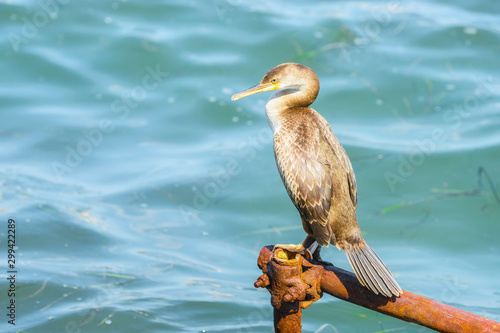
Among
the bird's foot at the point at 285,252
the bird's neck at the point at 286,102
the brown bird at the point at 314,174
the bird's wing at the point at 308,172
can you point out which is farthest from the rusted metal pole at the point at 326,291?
the bird's neck at the point at 286,102

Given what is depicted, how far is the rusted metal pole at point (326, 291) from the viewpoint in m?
2.52

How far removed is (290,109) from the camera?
11.7 ft

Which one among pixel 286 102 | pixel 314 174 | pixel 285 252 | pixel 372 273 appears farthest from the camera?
pixel 286 102

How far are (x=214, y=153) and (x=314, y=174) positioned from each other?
3649 mm

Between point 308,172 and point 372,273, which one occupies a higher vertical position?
point 308,172

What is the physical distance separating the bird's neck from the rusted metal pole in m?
0.84

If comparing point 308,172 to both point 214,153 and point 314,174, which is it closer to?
point 314,174

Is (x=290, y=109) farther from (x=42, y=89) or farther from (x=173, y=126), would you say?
(x=42, y=89)

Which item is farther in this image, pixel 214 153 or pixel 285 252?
pixel 214 153

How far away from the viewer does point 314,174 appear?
326cm

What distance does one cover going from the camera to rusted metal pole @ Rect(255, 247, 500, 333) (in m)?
2.52

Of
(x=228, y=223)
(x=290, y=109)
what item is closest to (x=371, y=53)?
Result: (x=228, y=223)

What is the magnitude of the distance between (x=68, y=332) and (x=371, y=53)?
545 centimetres

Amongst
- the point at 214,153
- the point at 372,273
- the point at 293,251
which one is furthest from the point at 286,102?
the point at 214,153
